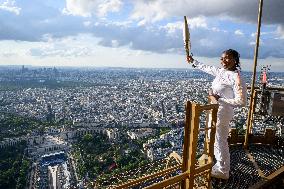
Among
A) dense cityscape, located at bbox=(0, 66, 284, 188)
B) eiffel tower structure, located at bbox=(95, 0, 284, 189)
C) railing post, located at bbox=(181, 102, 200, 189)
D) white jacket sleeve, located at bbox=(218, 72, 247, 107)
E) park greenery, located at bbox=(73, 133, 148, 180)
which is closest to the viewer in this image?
railing post, located at bbox=(181, 102, 200, 189)

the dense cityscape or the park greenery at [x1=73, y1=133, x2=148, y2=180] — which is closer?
the park greenery at [x1=73, y1=133, x2=148, y2=180]

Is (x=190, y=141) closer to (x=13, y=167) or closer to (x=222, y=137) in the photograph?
(x=222, y=137)

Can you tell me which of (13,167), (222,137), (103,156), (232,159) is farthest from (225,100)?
(103,156)

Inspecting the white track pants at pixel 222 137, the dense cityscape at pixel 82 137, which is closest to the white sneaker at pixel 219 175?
the white track pants at pixel 222 137

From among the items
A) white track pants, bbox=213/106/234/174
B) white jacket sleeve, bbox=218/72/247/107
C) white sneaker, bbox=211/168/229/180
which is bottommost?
white sneaker, bbox=211/168/229/180

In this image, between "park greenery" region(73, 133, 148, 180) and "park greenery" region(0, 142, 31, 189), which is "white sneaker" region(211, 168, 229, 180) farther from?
"park greenery" region(0, 142, 31, 189)

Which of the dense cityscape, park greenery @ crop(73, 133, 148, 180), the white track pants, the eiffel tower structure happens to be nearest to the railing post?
the eiffel tower structure

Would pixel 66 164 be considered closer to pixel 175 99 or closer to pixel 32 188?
pixel 32 188

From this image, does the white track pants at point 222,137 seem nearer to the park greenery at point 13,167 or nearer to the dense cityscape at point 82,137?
the dense cityscape at point 82,137

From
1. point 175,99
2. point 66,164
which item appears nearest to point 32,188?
point 66,164
